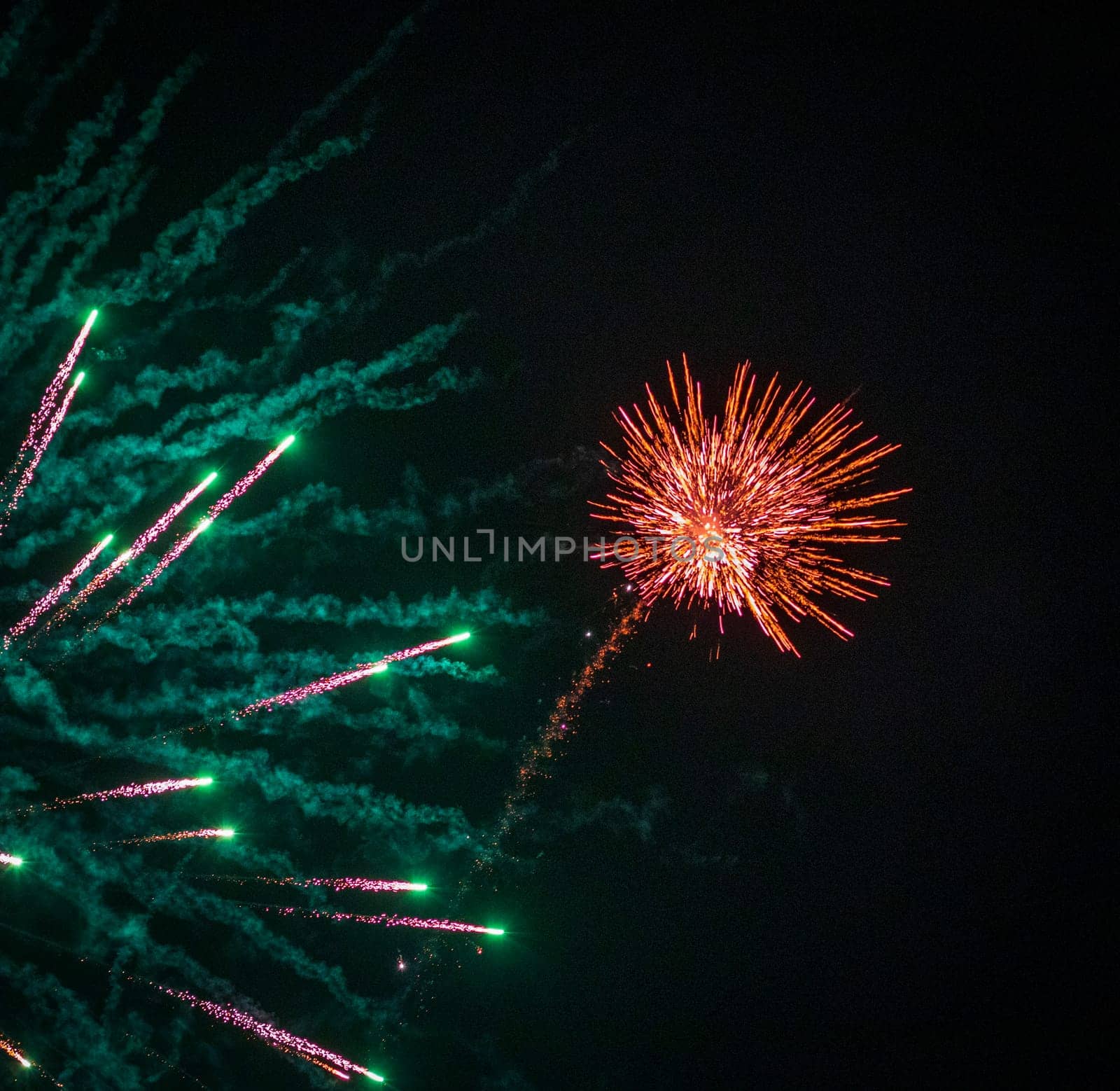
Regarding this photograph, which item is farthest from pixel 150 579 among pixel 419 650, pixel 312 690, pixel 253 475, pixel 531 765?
pixel 531 765

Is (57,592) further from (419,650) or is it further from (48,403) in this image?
(419,650)

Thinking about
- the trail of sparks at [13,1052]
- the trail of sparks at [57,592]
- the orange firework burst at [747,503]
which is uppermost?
the orange firework burst at [747,503]

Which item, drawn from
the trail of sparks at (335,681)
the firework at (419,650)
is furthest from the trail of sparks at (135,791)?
the firework at (419,650)

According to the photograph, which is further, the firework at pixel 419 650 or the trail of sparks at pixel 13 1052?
the firework at pixel 419 650

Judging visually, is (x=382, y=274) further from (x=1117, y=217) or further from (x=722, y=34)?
(x=1117, y=217)

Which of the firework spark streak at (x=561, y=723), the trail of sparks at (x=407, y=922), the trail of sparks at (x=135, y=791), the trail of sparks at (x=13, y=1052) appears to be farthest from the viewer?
the firework spark streak at (x=561, y=723)

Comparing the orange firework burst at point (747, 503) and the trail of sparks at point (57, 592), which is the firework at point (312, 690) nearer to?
the trail of sparks at point (57, 592)
